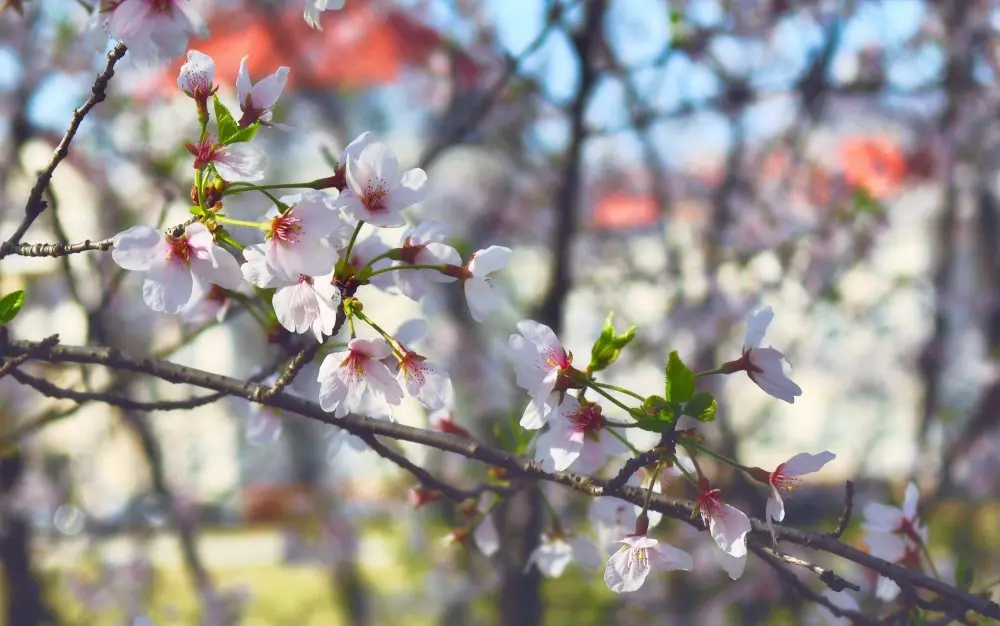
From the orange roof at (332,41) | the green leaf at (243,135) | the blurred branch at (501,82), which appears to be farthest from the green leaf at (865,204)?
the green leaf at (243,135)

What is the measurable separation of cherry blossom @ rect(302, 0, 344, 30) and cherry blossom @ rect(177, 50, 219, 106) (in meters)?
0.13

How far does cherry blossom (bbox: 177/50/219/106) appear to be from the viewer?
113 centimetres

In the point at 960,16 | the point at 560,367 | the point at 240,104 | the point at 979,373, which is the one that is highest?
the point at 240,104

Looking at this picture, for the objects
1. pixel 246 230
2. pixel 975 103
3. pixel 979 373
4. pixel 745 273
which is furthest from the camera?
pixel 979 373

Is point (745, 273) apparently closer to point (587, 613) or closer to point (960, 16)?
point (960, 16)

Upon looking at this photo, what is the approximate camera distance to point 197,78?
113 cm

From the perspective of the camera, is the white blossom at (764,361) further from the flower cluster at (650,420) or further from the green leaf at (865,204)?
the green leaf at (865,204)

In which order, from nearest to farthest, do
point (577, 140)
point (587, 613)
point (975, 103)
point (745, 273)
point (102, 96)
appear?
1. point (102, 96)
2. point (577, 140)
3. point (745, 273)
4. point (975, 103)
5. point (587, 613)

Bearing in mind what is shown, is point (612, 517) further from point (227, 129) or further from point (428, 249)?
point (227, 129)

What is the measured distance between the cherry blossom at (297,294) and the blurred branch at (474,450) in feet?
0.35

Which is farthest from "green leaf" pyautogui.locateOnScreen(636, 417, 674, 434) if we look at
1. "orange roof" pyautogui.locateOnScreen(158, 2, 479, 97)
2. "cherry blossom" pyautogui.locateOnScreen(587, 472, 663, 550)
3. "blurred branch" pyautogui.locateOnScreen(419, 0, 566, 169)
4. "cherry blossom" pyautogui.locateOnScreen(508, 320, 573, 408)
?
"orange roof" pyautogui.locateOnScreen(158, 2, 479, 97)

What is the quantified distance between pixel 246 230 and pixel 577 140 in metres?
1.72

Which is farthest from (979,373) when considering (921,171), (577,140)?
(577,140)

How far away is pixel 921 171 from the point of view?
4.79 metres
